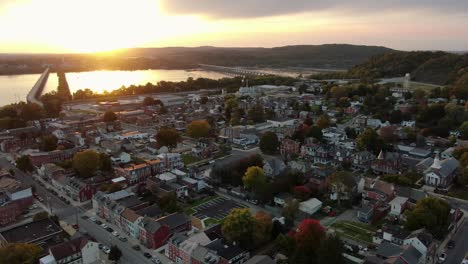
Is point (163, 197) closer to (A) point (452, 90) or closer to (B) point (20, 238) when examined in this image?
(B) point (20, 238)

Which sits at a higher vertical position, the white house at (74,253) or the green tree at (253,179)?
the green tree at (253,179)

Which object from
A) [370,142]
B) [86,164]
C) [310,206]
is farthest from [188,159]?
[370,142]

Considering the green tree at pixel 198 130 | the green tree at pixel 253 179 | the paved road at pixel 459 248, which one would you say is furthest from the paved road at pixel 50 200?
the paved road at pixel 459 248

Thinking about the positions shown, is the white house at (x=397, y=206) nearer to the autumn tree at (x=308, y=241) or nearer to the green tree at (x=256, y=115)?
the autumn tree at (x=308, y=241)

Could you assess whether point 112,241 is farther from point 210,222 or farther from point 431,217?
point 431,217

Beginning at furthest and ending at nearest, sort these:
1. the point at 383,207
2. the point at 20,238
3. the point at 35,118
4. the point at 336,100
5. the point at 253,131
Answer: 1. the point at 336,100
2. the point at 35,118
3. the point at 253,131
4. the point at 383,207
5. the point at 20,238

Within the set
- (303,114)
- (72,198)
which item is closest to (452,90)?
(303,114)
